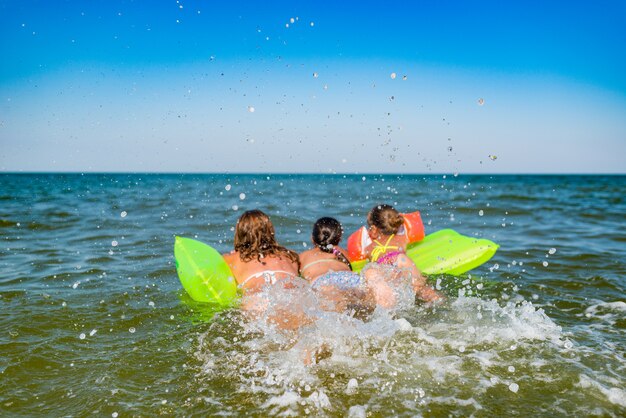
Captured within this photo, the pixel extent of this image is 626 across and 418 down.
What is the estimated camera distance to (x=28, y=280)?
5938 millimetres

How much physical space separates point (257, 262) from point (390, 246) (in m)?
1.62

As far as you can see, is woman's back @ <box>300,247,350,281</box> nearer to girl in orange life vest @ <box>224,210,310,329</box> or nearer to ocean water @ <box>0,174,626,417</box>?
girl in orange life vest @ <box>224,210,310,329</box>

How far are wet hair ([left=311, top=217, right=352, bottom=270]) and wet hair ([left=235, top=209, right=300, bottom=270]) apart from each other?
1.23 ft

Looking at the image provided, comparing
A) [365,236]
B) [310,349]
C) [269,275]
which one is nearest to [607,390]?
[310,349]

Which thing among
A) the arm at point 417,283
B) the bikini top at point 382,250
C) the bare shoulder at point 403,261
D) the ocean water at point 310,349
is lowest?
the ocean water at point 310,349

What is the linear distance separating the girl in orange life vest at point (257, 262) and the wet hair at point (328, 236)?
1.08 ft

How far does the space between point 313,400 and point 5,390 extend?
6.88ft

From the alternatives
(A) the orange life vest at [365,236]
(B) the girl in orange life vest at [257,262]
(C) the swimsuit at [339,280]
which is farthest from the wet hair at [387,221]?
(B) the girl in orange life vest at [257,262]

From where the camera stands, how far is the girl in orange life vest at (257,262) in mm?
4707

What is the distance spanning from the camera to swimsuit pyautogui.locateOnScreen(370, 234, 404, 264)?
17.5ft

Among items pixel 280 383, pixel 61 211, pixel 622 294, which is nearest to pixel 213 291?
pixel 280 383

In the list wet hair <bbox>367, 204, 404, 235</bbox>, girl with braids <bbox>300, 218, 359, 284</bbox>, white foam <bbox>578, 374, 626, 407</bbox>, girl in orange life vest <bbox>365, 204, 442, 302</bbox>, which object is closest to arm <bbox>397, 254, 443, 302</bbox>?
girl in orange life vest <bbox>365, 204, 442, 302</bbox>

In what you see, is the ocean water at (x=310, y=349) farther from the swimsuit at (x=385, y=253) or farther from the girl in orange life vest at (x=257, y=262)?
the swimsuit at (x=385, y=253)

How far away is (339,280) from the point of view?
473 cm
